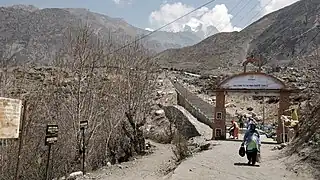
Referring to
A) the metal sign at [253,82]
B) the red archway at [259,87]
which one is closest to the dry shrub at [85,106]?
the red archway at [259,87]

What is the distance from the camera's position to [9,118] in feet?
39.8

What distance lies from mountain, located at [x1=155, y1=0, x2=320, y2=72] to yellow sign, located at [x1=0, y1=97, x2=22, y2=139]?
92516mm

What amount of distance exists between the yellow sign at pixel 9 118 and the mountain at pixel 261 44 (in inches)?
3642

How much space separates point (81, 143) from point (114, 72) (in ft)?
23.9

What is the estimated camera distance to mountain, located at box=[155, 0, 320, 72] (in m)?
114

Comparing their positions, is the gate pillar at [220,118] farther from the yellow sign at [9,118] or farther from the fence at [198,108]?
the yellow sign at [9,118]

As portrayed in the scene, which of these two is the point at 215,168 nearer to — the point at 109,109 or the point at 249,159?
the point at 249,159

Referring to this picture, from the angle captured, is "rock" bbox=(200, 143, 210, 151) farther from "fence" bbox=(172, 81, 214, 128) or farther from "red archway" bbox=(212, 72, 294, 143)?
"fence" bbox=(172, 81, 214, 128)

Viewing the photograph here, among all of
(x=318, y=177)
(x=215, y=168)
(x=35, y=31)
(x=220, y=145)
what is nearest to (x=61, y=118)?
(x=220, y=145)

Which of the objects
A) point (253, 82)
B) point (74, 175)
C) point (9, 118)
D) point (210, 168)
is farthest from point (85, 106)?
point (9, 118)

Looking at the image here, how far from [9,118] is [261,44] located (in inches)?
5164

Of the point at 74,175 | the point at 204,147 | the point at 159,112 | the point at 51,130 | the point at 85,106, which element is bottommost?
the point at 74,175

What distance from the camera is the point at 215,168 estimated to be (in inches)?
597

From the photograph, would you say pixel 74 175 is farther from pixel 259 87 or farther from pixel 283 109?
pixel 283 109
